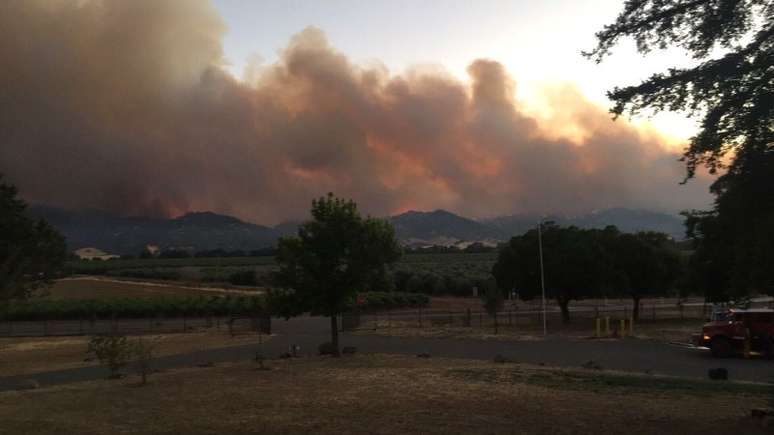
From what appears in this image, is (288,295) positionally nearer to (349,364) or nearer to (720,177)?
(349,364)

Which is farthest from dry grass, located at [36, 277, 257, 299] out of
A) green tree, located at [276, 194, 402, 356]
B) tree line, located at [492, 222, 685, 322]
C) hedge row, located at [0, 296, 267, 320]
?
green tree, located at [276, 194, 402, 356]

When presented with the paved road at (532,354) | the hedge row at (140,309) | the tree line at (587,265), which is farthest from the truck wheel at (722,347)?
the hedge row at (140,309)

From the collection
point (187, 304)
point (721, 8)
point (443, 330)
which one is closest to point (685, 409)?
point (721, 8)

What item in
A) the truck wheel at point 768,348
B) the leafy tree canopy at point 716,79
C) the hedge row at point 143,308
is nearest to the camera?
the leafy tree canopy at point 716,79

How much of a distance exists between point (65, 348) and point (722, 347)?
36.5m

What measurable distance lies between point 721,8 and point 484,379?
42.9ft

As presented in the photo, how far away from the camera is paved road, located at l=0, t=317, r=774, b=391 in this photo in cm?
2458

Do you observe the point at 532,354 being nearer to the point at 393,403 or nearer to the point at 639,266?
the point at 393,403

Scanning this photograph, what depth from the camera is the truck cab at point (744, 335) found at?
1110 inches

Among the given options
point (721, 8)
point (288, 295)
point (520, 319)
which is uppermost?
point (721, 8)

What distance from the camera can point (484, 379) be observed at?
2048cm

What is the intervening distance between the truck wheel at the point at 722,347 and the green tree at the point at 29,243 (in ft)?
128

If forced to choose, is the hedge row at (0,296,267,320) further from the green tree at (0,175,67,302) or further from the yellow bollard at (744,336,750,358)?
the yellow bollard at (744,336,750,358)

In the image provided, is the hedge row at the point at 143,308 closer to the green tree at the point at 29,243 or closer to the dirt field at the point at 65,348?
the green tree at the point at 29,243
